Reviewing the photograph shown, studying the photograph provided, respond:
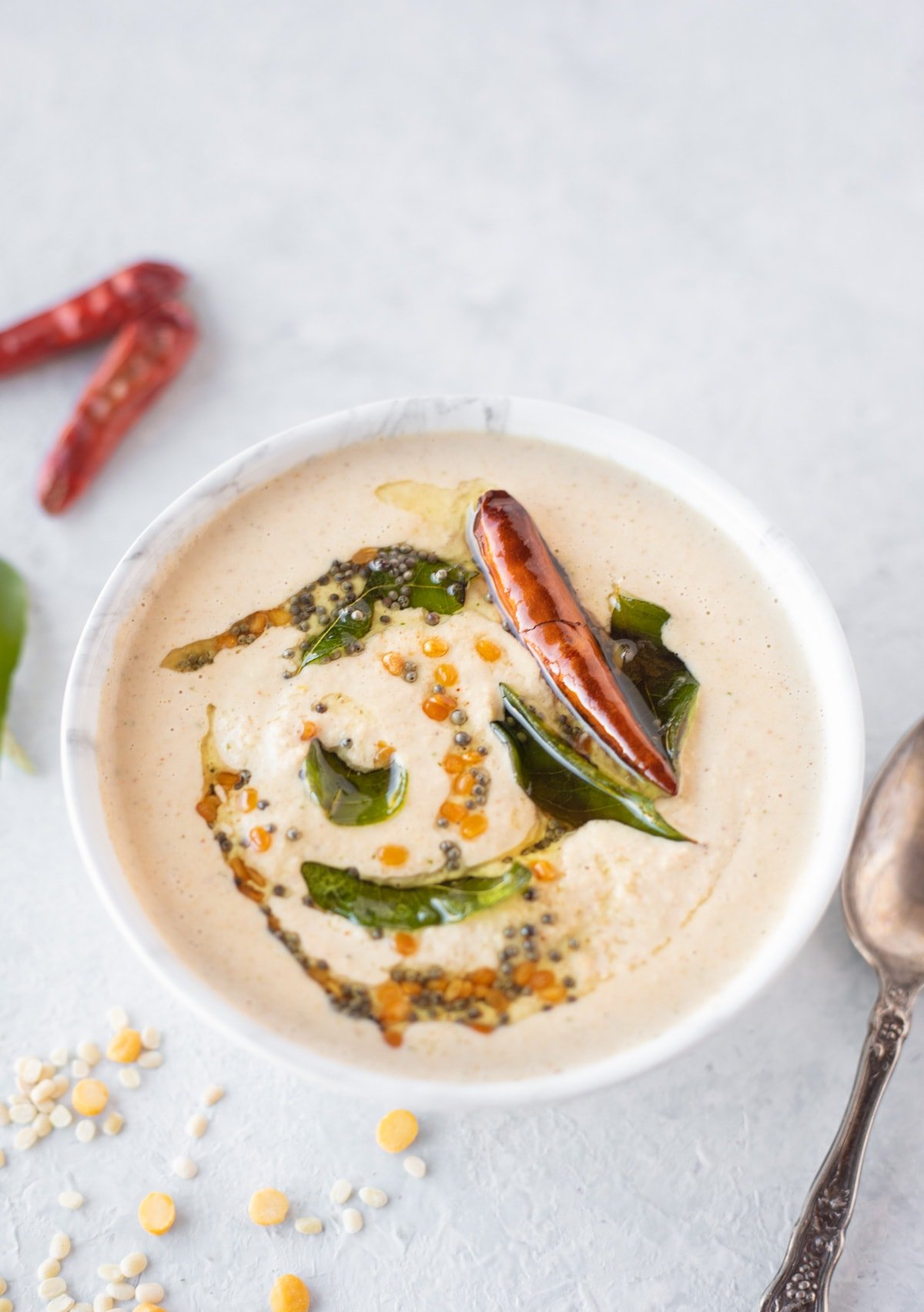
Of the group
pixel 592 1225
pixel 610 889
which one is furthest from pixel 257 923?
pixel 592 1225

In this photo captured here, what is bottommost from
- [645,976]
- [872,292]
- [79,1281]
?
[79,1281]

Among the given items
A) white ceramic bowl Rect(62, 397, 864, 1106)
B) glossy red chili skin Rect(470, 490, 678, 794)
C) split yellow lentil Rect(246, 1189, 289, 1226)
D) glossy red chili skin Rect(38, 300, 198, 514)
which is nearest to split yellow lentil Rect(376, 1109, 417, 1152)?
split yellow lentil Rect(246, 1189, 289, 1226)

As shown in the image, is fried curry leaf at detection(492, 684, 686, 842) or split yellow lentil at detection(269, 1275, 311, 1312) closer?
fried curry leaf at detection(492, 684, 686, 842)

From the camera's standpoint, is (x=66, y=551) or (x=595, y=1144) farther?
(x=66, y=551)

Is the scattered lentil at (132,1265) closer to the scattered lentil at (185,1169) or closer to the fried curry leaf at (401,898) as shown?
the scattered lentil at (185,1169)

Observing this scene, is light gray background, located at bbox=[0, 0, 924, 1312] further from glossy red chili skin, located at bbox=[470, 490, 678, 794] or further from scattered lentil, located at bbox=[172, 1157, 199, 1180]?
glossy red chili skin, located at bbox=[470, 490, 678, 794]

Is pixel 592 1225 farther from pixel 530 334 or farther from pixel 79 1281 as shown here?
pixel 530 334
